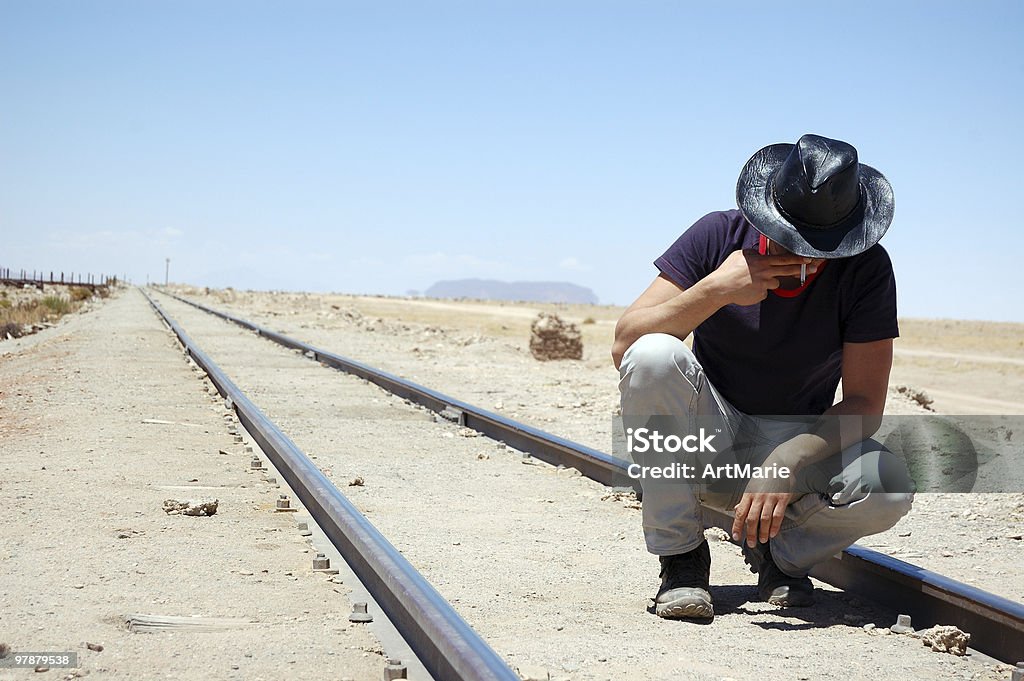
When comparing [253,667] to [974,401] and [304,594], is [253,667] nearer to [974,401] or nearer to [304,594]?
[304,594]

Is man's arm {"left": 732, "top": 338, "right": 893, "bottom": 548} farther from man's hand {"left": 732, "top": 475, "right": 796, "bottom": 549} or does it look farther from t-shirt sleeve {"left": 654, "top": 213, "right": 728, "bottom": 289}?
t-shirt sleeve {"left": 654, "top": 213, "right": 728, "bottom": 289}

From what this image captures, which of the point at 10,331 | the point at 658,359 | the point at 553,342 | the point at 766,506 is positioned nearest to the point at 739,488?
the point at 766,506

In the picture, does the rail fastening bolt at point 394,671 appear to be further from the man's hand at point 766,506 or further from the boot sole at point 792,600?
the boot sole at point 792,600

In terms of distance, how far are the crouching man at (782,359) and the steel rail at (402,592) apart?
830mm

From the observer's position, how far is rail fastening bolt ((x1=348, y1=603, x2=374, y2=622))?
3.46 m

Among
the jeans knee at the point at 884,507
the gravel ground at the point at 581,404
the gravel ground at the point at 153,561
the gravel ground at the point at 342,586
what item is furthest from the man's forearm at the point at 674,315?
the gravel ground at the point at 581,404

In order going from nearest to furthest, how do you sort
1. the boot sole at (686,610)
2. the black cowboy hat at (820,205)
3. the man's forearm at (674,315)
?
the black cowboy hat at (820,205), the man's forearm at (674,315), the boot sole at (686,610)

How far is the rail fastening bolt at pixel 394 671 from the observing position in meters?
2.90

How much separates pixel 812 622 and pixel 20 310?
125 feet

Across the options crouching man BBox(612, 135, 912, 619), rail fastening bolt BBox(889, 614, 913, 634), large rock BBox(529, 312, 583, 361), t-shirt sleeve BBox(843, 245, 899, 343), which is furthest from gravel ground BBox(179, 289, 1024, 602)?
t-shirt sleeve BBox(843, 245, 899, 343)

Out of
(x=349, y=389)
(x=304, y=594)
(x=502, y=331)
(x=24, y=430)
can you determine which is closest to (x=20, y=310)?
(x=502, y=331)

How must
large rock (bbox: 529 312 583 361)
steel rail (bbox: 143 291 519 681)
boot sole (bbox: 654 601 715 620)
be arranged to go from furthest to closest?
large rock (bbox: 529 312 583 361)
boot sole (bbox: 654 601 715 620)
steel rail (bbox: 143 291 519 681)

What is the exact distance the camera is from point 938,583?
339cm

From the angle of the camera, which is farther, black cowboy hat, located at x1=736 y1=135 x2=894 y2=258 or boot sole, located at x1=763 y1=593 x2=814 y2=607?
boot sole, located at x1=763 y1=593 x2=814 y2=607
